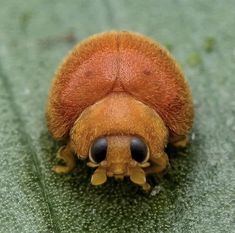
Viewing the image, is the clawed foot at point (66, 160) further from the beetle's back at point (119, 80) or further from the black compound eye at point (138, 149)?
the black compound eye at point (138, 149)

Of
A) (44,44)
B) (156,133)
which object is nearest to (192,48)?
(44,44)

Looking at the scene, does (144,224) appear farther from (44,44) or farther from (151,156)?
(44,44)

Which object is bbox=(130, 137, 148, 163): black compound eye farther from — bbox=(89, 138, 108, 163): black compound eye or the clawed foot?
the clawed foot

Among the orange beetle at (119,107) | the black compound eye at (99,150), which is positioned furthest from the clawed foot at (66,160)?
the black compound eye at (99,150)

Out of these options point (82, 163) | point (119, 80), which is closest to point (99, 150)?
point (119, 80)

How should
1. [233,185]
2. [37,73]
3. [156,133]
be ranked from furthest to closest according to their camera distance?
[37,73] < [233,185] < [156,133]

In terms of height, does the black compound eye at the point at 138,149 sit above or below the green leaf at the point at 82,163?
above

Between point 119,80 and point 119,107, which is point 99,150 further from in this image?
point 119,80
